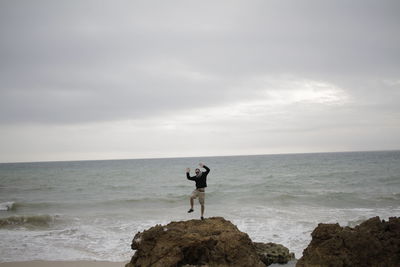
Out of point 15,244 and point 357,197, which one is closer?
point 15,244

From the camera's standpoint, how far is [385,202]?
20219mm

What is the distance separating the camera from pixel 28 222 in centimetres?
1669

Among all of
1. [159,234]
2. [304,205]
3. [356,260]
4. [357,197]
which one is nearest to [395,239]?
[356,260]

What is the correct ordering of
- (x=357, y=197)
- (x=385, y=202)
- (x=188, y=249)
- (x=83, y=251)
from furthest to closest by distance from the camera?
(x=357, y=197) → (x=385, y=202) → (x=83, y=251) → (x=188, y=249)

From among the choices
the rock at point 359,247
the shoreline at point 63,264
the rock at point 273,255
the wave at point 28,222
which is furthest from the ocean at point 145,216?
the rock at point 359,247

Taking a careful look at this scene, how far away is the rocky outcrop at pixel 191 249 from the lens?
22.3 feet

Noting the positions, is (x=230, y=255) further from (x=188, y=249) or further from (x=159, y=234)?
(x=159, y=234)

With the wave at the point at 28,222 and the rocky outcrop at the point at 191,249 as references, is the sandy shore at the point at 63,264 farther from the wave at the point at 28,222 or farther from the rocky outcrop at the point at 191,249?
the wave at the point at 28,222

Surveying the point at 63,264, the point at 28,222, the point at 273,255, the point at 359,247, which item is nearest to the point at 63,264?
the point at 63,264

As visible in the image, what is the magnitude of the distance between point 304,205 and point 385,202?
5111 millimetres

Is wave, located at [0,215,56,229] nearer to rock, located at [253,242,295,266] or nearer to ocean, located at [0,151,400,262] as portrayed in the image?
ocean, located at [0,151,400,262]

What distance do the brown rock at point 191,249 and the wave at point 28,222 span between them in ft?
35.4

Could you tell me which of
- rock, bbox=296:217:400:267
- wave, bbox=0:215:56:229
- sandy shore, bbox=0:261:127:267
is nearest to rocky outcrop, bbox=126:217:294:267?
rock, bbox=296:217:400:267

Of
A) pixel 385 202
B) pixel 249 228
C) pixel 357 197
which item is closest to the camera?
pixel 249 228
